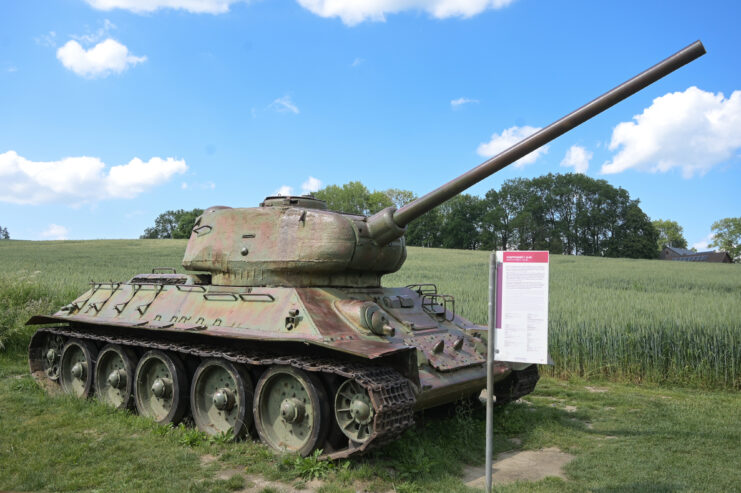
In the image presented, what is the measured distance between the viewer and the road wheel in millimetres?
11250

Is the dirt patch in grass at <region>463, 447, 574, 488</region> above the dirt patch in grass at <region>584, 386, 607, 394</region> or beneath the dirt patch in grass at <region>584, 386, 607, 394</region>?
beneath

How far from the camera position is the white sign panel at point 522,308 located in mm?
5547

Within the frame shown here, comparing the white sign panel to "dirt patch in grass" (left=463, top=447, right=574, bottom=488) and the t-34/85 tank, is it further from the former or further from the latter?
A: "dirt patch in grass" (left=463, top=447, right=574, bottom=488)

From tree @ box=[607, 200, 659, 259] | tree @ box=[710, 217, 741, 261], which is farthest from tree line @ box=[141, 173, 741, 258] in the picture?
tree @ box=[710, 217, 741, 261]

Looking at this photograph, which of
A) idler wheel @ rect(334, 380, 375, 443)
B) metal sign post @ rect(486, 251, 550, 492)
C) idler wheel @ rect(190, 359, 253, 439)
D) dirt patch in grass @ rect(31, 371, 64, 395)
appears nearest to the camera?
metal sign post @ rect(486, 251, 550, 492)

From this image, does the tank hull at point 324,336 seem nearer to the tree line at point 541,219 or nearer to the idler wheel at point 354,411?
the idler wheel at point 354,411

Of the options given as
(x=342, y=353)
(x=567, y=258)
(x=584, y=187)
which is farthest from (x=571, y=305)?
(x=584, y=187)

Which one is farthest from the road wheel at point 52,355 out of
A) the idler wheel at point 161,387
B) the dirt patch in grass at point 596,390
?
the dirt patch in grass at point 596,390

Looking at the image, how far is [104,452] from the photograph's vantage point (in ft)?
24.6

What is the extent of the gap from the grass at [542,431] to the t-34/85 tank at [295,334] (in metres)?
0.47

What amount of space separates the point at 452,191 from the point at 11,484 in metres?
6.07

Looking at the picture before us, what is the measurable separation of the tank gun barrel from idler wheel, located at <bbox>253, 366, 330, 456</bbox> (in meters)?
2.62

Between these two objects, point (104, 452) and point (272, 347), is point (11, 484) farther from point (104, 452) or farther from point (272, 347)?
point (272, 347)

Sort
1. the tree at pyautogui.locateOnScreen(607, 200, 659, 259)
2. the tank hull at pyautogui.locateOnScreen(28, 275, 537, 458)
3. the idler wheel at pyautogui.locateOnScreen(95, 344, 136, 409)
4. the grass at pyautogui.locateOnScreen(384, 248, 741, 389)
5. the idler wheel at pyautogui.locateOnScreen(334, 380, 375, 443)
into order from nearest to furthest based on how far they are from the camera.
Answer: the idler wheel at pyautogui.locateOnScreen(334, 380, 375, 443) → the tank hull at pyautogui.locateOnScreen(28, 275, 537, 458) → the idler wheel at pyautogui.locateOnScreen(95, 344, 136, 409) → the grass at pyautogui.locateOnScreen(384, 248, 741, 389) → the tree at pyautogui.locateOnScreen(607, 200, 659, 259)
